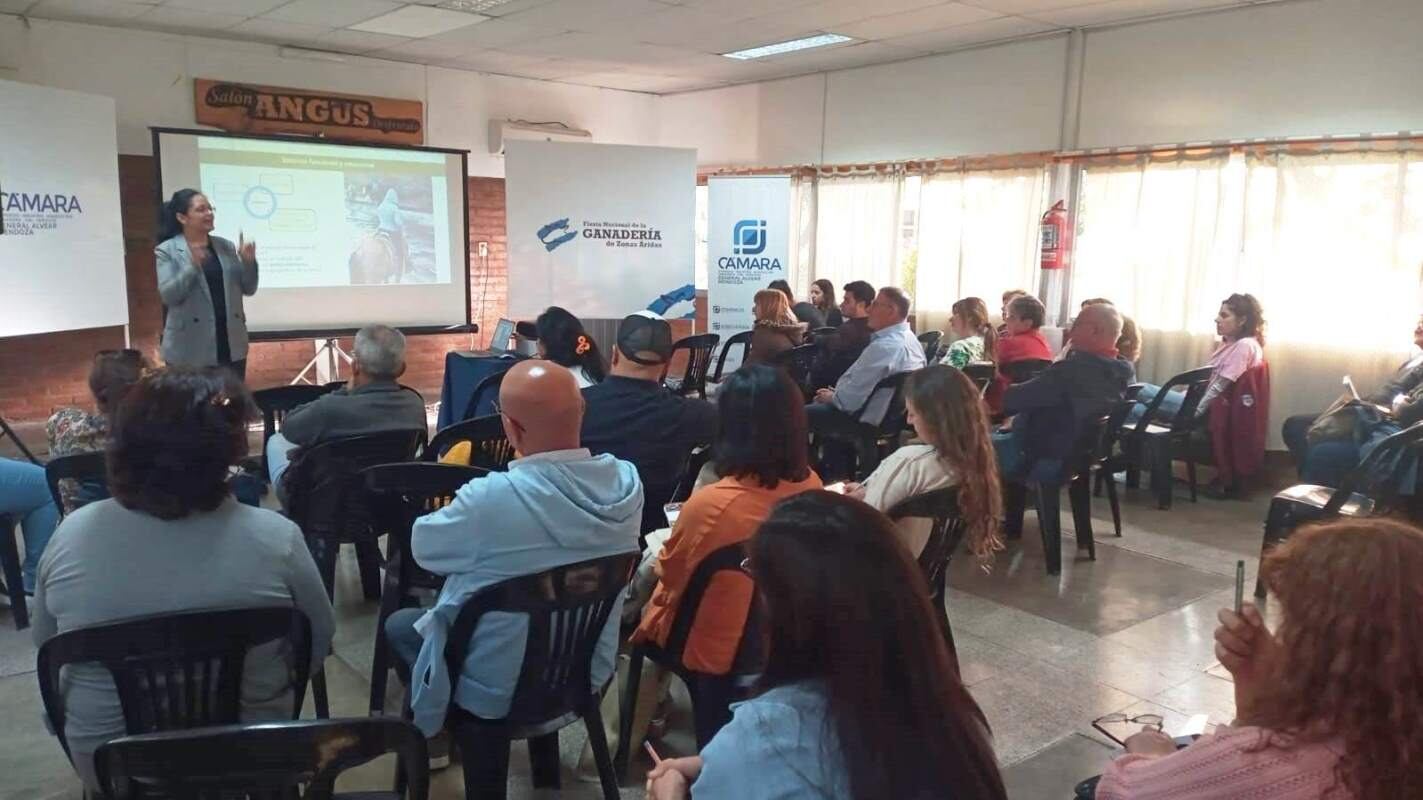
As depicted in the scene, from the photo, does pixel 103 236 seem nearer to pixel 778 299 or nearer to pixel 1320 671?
pixel 778 299

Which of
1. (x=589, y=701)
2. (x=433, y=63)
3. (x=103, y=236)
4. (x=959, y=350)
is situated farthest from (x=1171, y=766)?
(x=433, y=63)

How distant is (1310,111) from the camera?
554 cm

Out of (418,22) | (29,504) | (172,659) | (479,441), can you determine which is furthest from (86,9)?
(172,659)

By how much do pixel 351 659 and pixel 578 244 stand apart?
503 centimetres

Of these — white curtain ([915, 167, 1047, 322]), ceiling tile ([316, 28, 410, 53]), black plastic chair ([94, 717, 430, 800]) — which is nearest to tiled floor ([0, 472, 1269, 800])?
black plastic chair ([94, 717, 430, 800])

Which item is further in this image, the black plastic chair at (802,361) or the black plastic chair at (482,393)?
the black plastic chair at (802,361)

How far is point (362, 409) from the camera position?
3.27 meters

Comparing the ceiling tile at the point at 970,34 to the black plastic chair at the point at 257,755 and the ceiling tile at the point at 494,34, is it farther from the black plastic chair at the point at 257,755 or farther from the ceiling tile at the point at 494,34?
the black plastic chair at the point at 257,755

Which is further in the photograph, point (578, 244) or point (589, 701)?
point (578, 244)

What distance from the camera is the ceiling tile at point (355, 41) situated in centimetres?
697

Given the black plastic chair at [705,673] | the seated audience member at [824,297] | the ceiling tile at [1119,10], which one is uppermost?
the ceiling tile at [1119,10]

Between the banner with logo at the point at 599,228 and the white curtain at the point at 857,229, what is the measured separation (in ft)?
3.63

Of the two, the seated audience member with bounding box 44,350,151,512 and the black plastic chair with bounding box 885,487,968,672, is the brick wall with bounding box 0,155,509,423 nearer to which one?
the seated audience member with bounding box 44,350,151,512

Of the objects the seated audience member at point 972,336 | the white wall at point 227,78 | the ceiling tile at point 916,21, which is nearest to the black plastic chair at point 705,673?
the seated audience member at point 972,336
